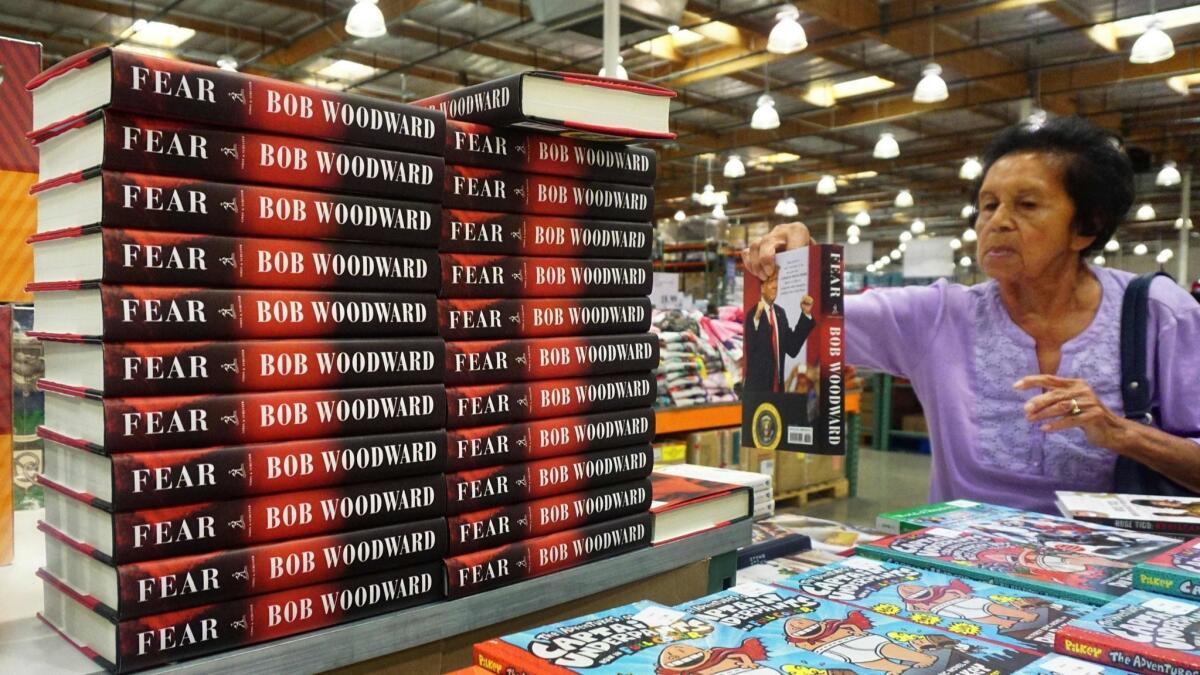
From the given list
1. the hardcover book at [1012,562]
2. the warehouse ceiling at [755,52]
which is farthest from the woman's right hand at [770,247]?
the warehouse ceiling at [755,52]

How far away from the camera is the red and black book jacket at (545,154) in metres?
1.02

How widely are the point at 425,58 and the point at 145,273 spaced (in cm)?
1039

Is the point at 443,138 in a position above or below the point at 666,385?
above

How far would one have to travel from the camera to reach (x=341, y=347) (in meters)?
0.90

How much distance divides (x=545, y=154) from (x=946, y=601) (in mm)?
701

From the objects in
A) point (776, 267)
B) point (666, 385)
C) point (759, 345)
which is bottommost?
point (666, 385)

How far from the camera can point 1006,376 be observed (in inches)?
72.5

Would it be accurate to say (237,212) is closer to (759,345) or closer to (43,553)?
(43,553)

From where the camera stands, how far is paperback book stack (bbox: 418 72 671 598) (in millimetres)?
1017

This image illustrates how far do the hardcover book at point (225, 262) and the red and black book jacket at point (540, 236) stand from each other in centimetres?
6

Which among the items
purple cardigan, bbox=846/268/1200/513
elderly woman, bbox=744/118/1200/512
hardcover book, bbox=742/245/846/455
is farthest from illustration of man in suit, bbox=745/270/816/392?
purple cardigan, bbox=846/268/1200/513

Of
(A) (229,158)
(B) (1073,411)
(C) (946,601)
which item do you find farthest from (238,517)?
Answer: (B) (1073,411)

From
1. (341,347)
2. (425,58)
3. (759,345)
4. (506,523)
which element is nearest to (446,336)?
(341,347)

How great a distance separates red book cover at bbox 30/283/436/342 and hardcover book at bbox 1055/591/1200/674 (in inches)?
27.8
